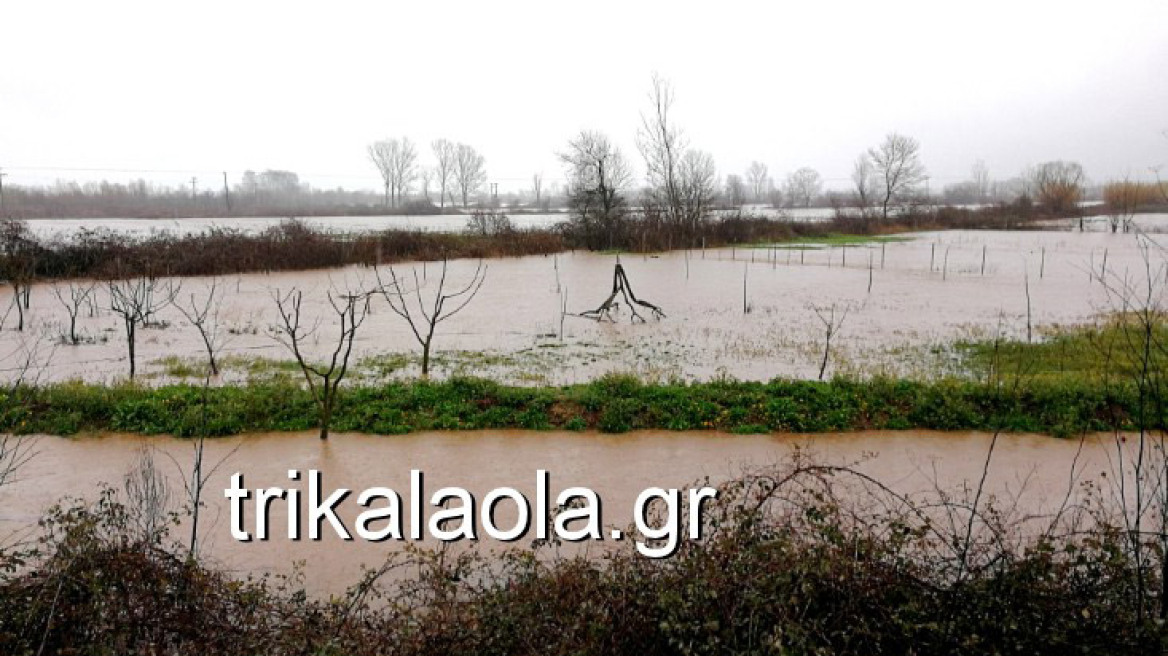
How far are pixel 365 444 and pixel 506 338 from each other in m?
5.46

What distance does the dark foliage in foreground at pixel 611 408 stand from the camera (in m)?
7.66

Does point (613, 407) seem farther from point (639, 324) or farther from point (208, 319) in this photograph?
point (208, 319)

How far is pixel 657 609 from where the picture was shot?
11.7ft

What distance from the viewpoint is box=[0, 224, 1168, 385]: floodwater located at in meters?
10.4

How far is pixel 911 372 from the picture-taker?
9.75 meters

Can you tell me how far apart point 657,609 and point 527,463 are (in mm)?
3380

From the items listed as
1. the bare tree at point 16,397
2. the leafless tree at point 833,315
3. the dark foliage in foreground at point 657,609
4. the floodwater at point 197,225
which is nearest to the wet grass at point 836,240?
the floodwater at point 197,225

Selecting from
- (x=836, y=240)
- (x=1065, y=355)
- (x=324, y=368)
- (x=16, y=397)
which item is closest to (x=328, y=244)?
(x=324, y=368)

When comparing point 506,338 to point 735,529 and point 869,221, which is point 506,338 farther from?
point 869,221

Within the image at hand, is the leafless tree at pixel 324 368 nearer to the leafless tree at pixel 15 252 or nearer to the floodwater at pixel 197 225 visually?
the leafless tree at pixel 15 252

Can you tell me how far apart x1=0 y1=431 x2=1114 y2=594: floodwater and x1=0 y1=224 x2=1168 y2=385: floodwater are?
1255 millimetres

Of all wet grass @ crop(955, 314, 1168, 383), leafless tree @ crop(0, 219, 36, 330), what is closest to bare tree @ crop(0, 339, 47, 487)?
leafless tree @ crop(0, 219, 36, 330)

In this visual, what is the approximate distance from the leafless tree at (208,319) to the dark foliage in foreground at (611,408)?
1.34 metres

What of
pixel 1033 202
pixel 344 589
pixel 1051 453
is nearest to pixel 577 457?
pixel 344 589
